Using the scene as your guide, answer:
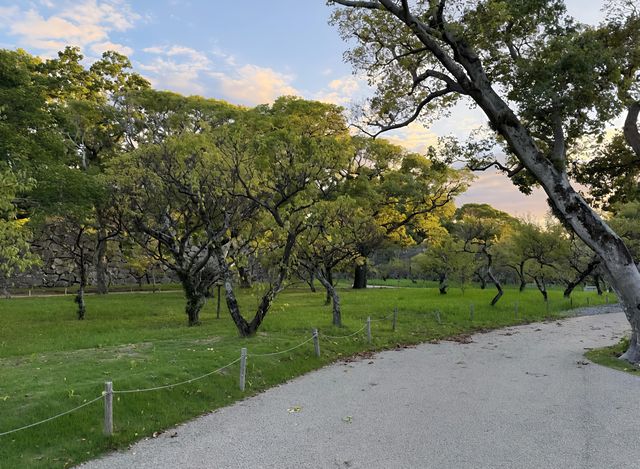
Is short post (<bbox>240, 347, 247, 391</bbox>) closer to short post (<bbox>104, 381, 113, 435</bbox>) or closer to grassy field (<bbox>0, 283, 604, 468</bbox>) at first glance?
grassy field (<bbox>0, 283, 604, 468</bbox>)

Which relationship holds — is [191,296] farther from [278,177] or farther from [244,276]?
[244,276]

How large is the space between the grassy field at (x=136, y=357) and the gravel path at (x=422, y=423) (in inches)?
Answer: 27.7

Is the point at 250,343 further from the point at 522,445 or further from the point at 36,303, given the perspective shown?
the point at 36,303

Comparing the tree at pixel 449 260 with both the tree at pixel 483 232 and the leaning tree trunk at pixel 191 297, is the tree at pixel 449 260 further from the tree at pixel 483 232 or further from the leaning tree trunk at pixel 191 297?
the leaning tree trunk at pixel 191 297

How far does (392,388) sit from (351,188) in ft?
75.7

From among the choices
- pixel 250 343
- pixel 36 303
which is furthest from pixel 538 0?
pixel 36 303

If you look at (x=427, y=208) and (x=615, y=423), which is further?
(x=427, y=208)

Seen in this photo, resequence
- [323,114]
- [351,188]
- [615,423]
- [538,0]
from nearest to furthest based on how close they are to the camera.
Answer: [615,423], [538,0], [351,188], [323,114]

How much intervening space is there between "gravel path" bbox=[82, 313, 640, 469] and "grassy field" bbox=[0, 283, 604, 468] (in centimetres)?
70

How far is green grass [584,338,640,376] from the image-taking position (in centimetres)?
1320

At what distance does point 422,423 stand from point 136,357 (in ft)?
27.8

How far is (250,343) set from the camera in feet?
50.3

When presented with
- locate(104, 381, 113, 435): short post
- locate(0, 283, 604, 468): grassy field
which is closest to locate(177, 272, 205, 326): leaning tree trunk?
locate(0, 283, 604, 468): grassy field

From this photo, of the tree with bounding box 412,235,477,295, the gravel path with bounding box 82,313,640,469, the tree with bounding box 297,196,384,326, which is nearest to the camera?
the gravel path with bounding box 82,313,640,469
